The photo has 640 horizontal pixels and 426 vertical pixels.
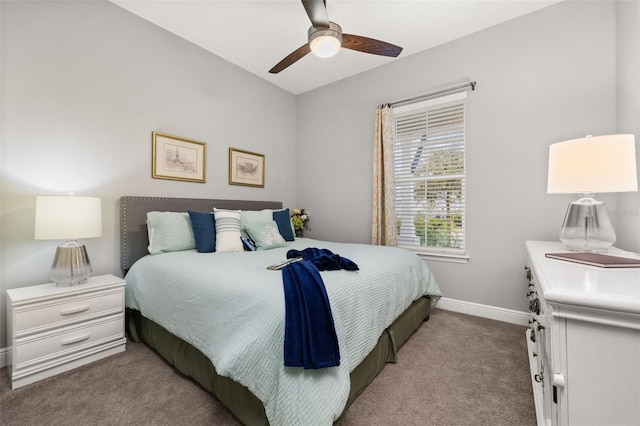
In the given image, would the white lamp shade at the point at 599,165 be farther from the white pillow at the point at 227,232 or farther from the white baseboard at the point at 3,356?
the white baseboard at the point at 3,356

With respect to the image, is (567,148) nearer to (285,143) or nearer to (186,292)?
(186,292)

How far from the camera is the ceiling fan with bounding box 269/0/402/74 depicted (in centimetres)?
184

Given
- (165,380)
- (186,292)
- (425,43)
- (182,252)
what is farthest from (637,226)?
(182,252)

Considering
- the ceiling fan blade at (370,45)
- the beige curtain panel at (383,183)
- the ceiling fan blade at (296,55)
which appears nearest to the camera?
the ceiling fan blade at (370,45)

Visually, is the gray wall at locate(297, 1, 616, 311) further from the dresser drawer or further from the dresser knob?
the dresser drawer

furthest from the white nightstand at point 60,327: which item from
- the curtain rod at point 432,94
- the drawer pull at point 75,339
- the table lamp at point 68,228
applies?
the curtain rod at point 432,94

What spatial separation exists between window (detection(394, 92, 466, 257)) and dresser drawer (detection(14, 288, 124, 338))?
116 inches

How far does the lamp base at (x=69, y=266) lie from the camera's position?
1919mm

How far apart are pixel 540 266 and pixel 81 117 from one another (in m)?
3.37

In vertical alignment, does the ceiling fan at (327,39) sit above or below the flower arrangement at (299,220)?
above

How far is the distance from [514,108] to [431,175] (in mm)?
986

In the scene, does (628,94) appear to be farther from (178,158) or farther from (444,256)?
(178,158)

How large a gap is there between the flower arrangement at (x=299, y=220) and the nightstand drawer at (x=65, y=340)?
2343 millimetres

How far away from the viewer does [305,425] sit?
1062 millimetres
